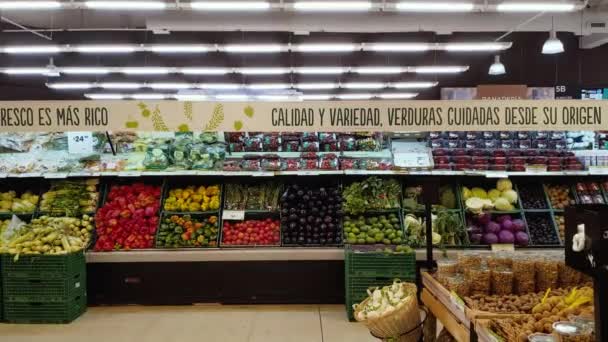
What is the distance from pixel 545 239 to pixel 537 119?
1889 millimetres

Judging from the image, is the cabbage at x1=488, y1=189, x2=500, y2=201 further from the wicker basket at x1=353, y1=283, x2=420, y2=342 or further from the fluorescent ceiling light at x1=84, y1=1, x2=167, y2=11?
the fluorescent ceiling light at x1=84, y1=1, x2=167, y2=11

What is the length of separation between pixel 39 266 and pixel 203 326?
1896mm

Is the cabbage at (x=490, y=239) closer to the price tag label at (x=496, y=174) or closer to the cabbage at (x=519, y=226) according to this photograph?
the cabbage at (x=519, y=226)

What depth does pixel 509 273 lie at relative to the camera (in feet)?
11.1

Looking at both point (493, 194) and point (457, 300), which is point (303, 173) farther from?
point (457, 300)

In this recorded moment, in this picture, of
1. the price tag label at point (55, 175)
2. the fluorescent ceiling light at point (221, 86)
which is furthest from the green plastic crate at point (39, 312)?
the fluorescent ceiling light at point (221, 86)

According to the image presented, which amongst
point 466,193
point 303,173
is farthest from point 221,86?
point 466,193

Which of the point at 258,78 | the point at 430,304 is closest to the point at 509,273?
the point at 430,304

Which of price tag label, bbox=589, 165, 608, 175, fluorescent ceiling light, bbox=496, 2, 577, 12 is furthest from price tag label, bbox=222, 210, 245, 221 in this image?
fluorescent ceiling light, bbox=496, 2, 577, 12

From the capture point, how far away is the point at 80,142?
7961 mm

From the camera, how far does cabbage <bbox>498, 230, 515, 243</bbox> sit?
241 inches

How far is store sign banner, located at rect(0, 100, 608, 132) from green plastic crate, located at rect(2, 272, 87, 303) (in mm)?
1657

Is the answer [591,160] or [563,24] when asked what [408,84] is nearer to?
[563,24]

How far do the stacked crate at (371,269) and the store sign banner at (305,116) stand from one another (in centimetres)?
142
